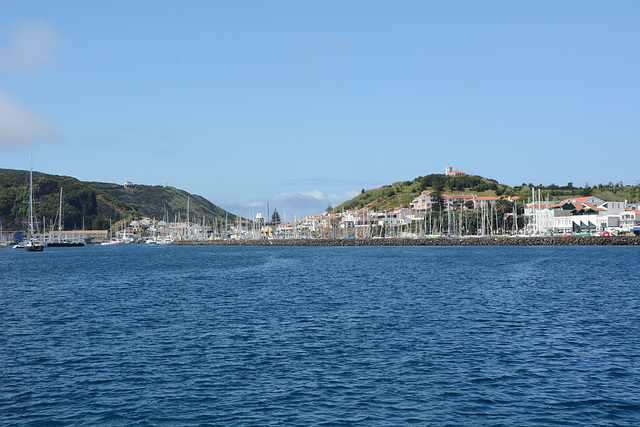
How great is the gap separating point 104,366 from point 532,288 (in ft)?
115

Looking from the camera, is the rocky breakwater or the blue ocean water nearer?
the blue ocean water

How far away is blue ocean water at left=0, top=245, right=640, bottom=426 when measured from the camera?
15.4 metres

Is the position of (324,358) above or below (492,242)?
below

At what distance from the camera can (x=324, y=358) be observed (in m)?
21.1

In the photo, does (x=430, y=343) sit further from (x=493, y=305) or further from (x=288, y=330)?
(x=493, y=305)

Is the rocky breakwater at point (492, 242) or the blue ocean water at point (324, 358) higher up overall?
the rocky breakwater at point (492, 242)

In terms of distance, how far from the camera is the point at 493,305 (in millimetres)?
35031

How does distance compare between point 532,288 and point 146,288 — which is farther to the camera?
point 146,288

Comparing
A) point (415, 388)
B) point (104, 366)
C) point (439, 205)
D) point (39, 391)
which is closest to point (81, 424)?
point (39, 391)

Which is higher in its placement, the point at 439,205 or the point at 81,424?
the point at 439,205

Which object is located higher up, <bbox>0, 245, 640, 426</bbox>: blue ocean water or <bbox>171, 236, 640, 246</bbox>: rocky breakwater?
<bbox>171, 236, 640, 246</bbox>: rocky breakwater

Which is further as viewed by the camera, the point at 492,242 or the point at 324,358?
the point at 492,242

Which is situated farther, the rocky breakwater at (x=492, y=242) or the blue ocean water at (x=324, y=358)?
the rocky breakwater at (x=492, y=242)

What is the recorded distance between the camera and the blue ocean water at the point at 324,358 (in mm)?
15445
